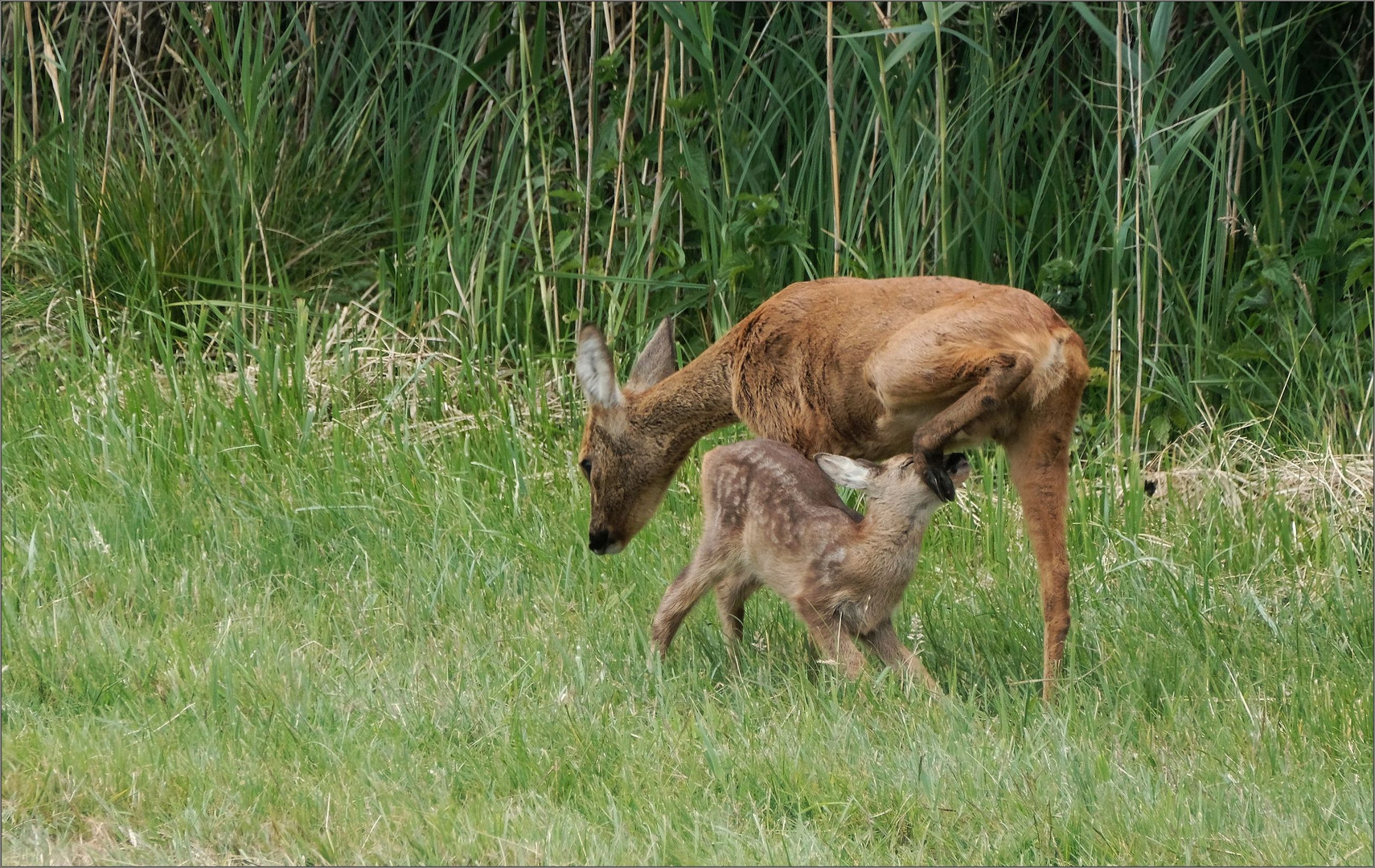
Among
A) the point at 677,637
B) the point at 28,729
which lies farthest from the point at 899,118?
the point at 28,729

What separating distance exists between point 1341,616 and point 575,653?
228 centimetres

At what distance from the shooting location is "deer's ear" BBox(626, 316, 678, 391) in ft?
19.0

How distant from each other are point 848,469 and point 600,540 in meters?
1.25

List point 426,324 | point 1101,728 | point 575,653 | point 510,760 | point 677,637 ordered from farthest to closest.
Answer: point 426,324, point 677,637, point 575,653, point 1101,728, point 510,760

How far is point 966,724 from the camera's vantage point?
13.7 ft

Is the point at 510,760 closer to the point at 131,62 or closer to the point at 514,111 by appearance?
the point at 514,111

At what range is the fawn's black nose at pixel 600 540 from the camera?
18.2 ft

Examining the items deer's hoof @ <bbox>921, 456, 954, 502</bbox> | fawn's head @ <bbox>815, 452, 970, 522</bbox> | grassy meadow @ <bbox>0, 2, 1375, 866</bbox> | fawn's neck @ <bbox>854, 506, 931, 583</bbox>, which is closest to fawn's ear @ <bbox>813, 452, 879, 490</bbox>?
fawn's head @ <bbox>815, 452, 970, 522</bbox>

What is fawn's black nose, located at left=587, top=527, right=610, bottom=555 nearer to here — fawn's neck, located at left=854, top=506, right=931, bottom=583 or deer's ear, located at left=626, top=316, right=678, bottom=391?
deer's ear, located at left=626, top=316, right=678, bottom=391

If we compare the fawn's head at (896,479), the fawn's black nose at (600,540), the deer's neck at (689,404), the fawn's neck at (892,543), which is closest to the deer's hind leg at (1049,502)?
the fawn's head at (896,479)

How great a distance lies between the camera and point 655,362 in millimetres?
5820

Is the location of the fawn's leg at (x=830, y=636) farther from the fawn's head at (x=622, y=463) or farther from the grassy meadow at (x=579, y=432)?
the fawn's head at (x=622, y=463)

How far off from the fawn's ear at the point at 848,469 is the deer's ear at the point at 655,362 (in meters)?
1.31

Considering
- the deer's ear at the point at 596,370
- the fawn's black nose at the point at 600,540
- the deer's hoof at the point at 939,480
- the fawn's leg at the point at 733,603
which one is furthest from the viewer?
the fawn's black nose at the point at 600,540
